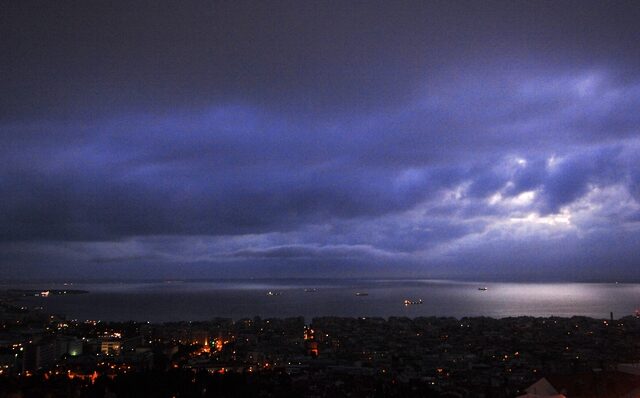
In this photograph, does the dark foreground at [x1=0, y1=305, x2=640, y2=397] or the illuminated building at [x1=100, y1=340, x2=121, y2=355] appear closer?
the dark foreground at [x1=0, y1=305, x2=640, y2=397]

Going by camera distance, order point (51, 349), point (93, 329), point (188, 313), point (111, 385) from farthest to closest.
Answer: point (188, 313)
point (93, 329)
point (51, 349)
point (111, 385)

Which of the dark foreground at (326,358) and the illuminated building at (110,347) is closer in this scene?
the dark foreground at (326,358)

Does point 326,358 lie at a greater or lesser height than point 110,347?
lesser

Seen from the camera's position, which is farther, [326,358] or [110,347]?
[110,347]

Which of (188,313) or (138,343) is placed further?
(188,313)

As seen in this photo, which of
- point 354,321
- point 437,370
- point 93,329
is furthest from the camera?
point 354,321

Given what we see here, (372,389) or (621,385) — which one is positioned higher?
(621,385)

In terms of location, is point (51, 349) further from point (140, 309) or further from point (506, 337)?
point (140, 309)

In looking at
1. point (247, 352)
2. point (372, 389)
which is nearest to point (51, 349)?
point (247, 352)
